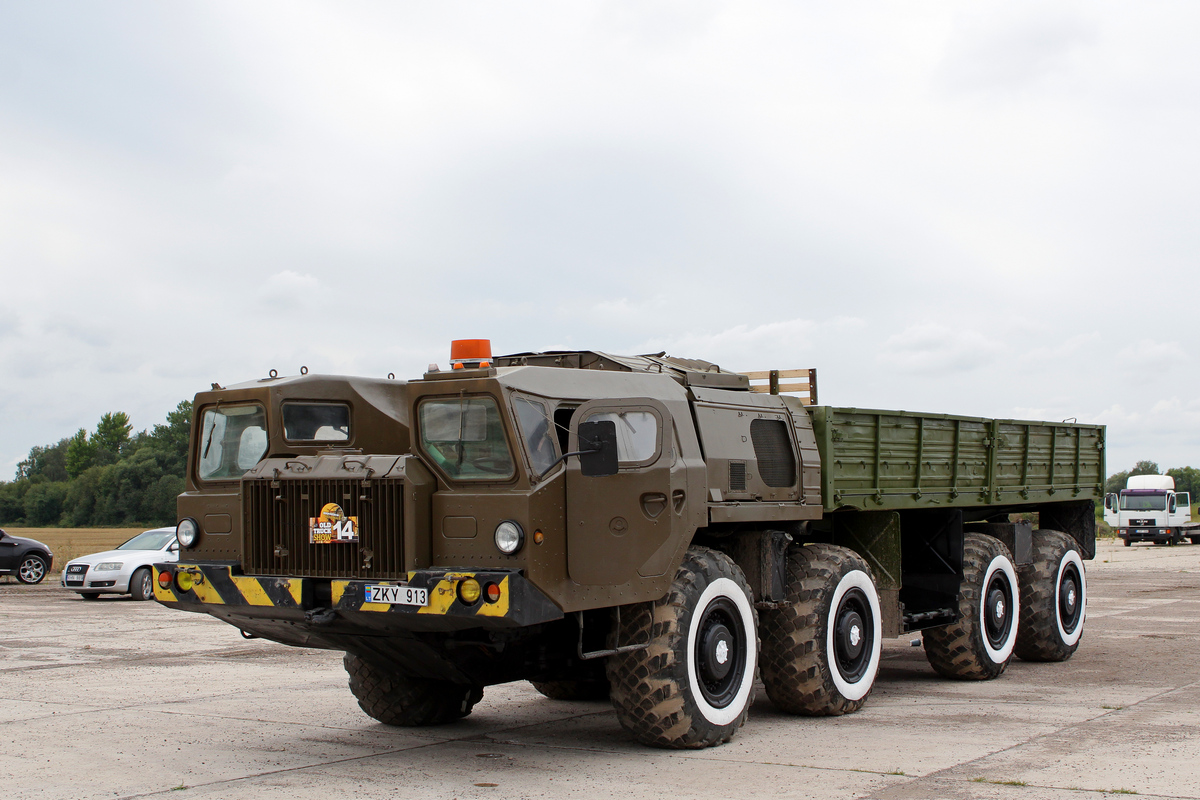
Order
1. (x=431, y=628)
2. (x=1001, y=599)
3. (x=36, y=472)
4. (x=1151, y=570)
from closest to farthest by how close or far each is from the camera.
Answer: (x=431, y=628), (x=1001, y=599), (x=1151, y=570), (x=36, y=472)

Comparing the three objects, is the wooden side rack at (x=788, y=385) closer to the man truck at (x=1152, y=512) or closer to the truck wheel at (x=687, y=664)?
the truck wheel at (x=687, y=664)

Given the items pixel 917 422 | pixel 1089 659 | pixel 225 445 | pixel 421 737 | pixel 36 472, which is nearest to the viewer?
pixel 225 445

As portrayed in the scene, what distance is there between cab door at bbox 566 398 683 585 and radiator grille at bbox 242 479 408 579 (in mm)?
1078

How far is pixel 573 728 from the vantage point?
929 centimetres

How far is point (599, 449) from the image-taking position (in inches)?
286

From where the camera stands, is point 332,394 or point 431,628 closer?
point 431,628

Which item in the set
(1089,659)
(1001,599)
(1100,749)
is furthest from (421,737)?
(1089,659)

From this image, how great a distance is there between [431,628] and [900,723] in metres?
4.02

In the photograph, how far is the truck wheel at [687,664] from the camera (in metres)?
7.76

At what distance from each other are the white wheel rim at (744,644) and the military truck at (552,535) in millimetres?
21

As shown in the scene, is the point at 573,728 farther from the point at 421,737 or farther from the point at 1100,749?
the point at 1100,749

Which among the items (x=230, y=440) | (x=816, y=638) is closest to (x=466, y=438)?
(x=230, y=440)

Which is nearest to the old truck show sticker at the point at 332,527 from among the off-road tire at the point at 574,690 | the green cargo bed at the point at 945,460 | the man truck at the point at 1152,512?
the off-road tire at the point at 574,690

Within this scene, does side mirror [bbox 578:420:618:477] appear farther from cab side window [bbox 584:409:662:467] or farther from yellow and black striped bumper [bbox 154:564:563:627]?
yellow and black striped bumper [bbox 154:564:563:627]
